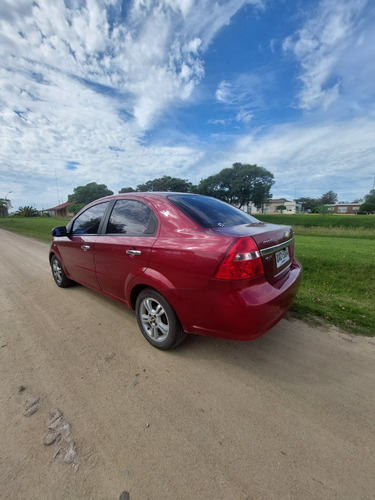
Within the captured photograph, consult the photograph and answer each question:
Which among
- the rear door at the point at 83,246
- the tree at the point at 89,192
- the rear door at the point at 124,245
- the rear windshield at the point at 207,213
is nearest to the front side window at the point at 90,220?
the rear door at the point at 83,246

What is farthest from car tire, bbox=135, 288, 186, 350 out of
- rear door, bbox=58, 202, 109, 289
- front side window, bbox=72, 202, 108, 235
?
front side window, bbox=72, 202, 108, 235

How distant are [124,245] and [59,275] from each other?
255 cm

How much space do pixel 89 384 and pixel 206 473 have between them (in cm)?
A: 120

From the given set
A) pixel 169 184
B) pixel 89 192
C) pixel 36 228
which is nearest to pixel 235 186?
pixel 169 184

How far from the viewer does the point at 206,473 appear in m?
1.34

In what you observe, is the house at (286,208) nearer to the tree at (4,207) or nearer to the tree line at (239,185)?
the tree line at (239,185)

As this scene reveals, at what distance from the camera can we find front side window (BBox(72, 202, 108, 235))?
10.6ft

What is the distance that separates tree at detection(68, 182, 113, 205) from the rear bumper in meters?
70.0

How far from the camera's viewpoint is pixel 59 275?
4.36m

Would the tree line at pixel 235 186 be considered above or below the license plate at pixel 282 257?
above

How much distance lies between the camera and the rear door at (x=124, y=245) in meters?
2.40

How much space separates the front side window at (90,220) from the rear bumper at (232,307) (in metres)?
1.79

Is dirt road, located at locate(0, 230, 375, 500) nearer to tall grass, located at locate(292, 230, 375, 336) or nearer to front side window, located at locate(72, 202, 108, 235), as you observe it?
tall grass, located at locate(292, 230, 375, 336)

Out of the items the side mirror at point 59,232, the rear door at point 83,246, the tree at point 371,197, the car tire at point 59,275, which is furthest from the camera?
the tree at point 371,197
